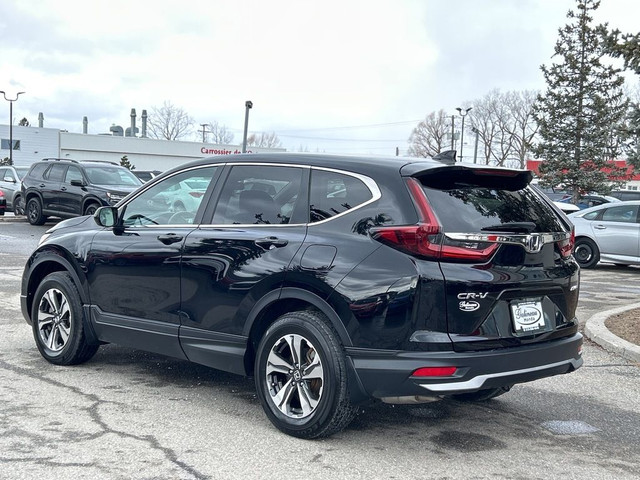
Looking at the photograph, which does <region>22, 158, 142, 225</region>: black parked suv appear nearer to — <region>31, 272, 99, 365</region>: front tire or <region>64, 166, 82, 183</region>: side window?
<region>64, 166, 82, 183</region>: side window

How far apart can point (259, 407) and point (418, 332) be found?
→ 63.2 inches

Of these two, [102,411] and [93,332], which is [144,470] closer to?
[102,411]

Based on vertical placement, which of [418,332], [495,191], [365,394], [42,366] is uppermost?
[495,191]

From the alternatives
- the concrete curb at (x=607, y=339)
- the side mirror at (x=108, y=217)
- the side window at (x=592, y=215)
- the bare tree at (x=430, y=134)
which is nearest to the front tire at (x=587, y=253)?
the side window at (x=592, y=215)

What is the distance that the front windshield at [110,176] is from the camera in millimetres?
20273

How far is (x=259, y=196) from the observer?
5160 millimetres

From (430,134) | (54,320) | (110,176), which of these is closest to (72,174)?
(110,176)

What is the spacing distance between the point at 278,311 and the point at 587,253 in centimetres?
1307

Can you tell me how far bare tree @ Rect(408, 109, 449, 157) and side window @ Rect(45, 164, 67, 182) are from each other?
72.0 metres

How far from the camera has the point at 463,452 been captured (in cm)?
451

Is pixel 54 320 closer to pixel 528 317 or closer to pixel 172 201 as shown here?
pixel 172 201

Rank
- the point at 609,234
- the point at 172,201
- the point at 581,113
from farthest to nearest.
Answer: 1. the point at 581,113
2. the point at 609,234
3. the point at 172,201

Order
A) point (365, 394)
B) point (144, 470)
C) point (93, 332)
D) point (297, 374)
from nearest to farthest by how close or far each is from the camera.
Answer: point (144, 470)
point (365, 394)
point (297, 374)
point (93, 332)

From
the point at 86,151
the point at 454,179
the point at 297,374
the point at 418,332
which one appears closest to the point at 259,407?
the point at 297,374
